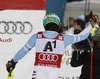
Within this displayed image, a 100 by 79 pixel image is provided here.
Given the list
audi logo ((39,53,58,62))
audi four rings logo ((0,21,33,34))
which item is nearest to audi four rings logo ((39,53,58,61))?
audi logo ((39,53,58,62))

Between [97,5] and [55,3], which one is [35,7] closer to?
[55,3]

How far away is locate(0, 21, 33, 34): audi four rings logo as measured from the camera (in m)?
5.38

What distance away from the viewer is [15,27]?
5426mm

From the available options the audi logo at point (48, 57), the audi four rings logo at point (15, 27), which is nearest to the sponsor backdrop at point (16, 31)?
the audi four rings logo at point (15, 27)

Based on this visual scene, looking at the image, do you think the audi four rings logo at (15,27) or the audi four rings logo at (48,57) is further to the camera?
the audi four rings logo at (15,27)

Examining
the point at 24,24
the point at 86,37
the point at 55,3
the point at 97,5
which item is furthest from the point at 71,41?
the point at 97,5

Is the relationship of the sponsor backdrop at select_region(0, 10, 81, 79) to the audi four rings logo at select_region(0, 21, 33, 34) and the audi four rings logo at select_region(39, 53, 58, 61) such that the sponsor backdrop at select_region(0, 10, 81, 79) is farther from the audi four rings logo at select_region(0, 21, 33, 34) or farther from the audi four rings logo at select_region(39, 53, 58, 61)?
the audi four rings logo at select_region(39, 53, 58, 61)

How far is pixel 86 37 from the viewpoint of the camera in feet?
14.2

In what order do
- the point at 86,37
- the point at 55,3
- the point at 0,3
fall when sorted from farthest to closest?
1. the point at 55,3
2. the point at 0,3
3. the point at 86,37

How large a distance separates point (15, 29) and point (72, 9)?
5.94 metres

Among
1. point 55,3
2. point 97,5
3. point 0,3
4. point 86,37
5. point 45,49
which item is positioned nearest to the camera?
point 45,49

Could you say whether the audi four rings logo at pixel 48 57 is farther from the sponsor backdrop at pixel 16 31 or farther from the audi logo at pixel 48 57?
the sponsor backdrop at pixel 16 31

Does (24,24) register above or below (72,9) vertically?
below

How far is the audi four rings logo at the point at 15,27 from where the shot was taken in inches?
212
